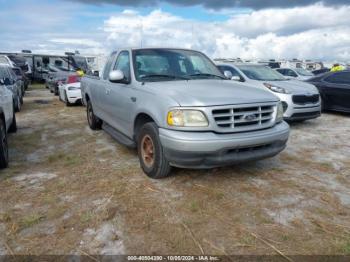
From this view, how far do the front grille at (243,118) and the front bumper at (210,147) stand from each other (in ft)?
0.30

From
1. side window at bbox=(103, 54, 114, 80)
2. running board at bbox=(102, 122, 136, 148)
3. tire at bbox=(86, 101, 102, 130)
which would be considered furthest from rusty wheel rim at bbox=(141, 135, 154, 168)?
tire at bbox=(86, 101, 102, 130)

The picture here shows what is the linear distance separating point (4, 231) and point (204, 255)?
1.95 m

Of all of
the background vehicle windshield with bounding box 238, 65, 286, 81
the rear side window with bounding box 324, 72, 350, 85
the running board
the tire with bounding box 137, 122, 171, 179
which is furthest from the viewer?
the rear side window with bounding box 324, 72, 350, 85

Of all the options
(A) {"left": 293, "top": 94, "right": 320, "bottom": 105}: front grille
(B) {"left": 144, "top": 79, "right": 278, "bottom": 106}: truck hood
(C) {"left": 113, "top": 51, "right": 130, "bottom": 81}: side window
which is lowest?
(A) {"left": 293, "top": 94, "right": 320, "bottom": 105}: front grille

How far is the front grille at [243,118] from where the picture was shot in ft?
12.3

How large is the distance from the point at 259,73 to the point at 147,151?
5915 millimetres

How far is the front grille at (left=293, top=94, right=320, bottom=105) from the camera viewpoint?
7.93 meters

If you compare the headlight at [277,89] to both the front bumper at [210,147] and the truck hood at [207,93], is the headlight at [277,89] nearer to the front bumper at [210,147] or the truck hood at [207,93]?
the truck hood at [207,93]

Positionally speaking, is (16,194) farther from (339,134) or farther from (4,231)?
(339,134)

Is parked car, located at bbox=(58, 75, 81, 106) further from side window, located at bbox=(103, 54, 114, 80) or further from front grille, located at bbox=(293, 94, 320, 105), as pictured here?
front grille, located at bbox=(293, 94, 320, 105)

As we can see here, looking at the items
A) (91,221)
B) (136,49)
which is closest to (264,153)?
(91,221)

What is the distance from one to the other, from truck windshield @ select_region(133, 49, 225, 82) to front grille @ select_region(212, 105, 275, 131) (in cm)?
122

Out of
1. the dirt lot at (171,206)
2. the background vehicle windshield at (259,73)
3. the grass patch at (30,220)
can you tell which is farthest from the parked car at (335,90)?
the grass patch at (30,220)

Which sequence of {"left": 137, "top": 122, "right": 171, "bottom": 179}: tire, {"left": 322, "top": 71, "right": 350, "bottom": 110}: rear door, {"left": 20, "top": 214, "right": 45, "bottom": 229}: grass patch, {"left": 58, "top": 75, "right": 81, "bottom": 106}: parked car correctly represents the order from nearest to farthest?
{"left": 20, "top": 214, "right": 45, "bottom": 229}: grass patch → {"left": 137, "top": 122, "right": 171, "bottom": 179}: tire → {"left": 322, "top": 71, "right": 350, "bottom": 110}: rear door → {"left": 58, "top": 75, "right": 81, "bottom": 106}: parked car
